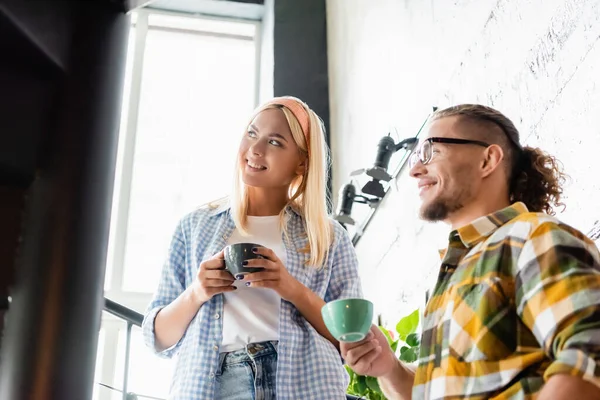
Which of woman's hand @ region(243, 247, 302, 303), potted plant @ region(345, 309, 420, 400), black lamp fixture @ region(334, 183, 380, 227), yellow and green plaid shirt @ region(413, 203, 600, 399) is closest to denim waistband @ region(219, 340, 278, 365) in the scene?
woman's hand @ region(243, 247, 302, 303)

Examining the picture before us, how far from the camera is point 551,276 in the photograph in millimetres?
1046

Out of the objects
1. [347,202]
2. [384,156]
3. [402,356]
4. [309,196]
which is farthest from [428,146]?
[347,202]

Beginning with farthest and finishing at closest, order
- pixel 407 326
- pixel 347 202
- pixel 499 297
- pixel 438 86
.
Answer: pixel 347 202 < pixel 438 86 < pixel 407 326 < pixel 499 297

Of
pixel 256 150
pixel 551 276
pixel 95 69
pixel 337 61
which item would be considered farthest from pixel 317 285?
pixel 337 61

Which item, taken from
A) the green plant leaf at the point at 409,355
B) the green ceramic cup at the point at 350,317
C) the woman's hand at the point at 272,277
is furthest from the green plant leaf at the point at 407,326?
the green ceramic cup at the point at 350,317

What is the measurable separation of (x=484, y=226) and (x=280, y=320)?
456mm

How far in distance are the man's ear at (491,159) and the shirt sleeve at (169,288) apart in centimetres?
70

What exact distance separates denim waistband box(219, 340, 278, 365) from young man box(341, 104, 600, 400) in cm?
18

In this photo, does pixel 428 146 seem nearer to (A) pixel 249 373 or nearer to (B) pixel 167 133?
(A) pixel 249 373

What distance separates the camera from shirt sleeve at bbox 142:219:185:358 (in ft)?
5.21

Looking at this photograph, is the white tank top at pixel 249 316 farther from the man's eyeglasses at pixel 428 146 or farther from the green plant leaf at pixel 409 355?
the green plant leaf at pixel 409 355

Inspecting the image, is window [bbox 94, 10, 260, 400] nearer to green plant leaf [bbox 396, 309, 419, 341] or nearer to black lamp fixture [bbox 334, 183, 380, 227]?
black lamp fixture [bbox 334, 183, 380, 227]

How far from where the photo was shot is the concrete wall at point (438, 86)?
1.81m

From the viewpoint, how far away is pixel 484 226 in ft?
4.35
